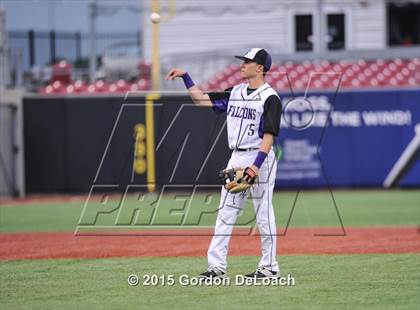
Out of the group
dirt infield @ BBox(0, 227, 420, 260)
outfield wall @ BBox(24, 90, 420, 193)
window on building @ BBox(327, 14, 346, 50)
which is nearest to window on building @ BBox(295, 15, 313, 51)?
window on building @ BBox(327, 14, 346, 50)

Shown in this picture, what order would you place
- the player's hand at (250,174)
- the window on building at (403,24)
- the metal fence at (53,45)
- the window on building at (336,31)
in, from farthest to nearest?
the window on building at (403,24), the window on building at (336,31), the metal fence at (53,45), the player's hand at (250,174)

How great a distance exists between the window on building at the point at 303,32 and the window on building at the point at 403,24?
3220 millimetres

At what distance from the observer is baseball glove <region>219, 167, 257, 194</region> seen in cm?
763

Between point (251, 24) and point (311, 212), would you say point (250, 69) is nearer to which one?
point (311, 212)

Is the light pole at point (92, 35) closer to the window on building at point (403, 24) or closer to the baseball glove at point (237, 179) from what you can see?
the window on building at point (403, 24)

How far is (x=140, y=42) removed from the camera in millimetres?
28516

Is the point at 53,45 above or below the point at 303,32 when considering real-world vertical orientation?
below

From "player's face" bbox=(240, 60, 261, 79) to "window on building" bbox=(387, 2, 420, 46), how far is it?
23.2 m

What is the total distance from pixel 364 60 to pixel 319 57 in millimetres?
1505

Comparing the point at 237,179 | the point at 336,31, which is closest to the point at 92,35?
the point at 336,31

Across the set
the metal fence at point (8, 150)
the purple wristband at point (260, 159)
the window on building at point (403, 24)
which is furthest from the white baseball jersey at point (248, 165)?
the window on building at point (403, 24)

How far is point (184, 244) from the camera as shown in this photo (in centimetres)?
1126

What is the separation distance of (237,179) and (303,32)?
21.8m

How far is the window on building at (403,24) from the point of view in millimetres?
30356
